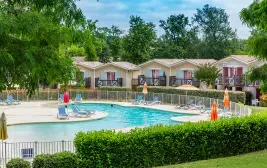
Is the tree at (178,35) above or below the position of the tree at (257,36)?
above

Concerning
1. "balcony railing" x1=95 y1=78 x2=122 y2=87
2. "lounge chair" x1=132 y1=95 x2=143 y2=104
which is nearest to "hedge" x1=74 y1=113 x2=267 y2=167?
"lounge chair" x1=132 y1=95 x2=143 y2=104

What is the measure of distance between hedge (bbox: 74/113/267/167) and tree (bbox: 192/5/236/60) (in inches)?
2279

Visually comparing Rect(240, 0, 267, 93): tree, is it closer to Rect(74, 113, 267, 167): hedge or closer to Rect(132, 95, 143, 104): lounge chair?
Rect(74, 113, 267, 167): hedge

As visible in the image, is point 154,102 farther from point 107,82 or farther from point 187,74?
point 107,82

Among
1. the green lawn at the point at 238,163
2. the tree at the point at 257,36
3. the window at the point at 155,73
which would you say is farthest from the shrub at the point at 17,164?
the window at the point at 155,73

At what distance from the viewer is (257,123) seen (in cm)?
1822

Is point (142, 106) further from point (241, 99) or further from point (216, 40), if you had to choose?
point (216, 40)

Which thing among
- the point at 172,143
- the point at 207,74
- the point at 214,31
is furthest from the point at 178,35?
the point at 172,143

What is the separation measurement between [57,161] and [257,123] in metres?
8.88

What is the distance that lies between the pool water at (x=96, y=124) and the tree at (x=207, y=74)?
33.0ft

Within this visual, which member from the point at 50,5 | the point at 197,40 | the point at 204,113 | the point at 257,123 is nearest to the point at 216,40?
the point at 197,40

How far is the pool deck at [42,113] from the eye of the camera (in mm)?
31859

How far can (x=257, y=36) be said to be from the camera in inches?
502

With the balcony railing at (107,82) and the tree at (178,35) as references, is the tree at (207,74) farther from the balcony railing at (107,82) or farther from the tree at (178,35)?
the tree at (178,35)
